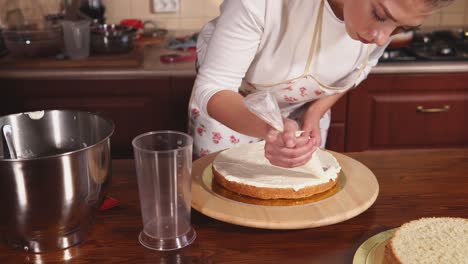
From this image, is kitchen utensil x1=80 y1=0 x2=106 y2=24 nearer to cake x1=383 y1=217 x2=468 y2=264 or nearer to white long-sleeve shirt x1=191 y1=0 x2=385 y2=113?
white long-sleeve shirt x1=191 y1=0 x2=385 y2=113

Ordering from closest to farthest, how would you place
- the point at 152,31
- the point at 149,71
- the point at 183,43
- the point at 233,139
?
the point at 233,139 → the point at 149,71 → the point at 183,43 → the point at 152,31

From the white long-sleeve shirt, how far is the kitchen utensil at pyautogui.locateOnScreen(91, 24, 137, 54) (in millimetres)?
1036

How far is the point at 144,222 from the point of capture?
1.06 metres

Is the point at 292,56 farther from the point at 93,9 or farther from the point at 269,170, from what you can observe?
the point at 93,9

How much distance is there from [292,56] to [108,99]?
3.76 ft

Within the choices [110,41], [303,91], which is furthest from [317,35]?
[110,41]

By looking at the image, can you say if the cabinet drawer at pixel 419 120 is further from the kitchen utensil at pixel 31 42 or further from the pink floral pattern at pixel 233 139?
the kitchen utensil at pixel 31 42

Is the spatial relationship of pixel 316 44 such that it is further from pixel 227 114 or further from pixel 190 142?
pixel 190 142

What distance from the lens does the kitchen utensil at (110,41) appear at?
247 centimetres

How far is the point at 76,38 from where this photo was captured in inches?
95.1

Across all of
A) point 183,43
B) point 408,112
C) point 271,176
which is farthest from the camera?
point 183,43

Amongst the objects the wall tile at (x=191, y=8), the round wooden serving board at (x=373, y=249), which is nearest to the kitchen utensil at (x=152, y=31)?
the wall tile at (x=191, y=8)

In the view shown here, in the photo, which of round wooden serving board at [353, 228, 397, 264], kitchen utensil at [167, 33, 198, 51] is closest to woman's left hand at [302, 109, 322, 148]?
round wooden serving board at [353, 228, 397, 264]

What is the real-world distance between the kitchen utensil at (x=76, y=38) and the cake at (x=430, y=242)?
1.77m
